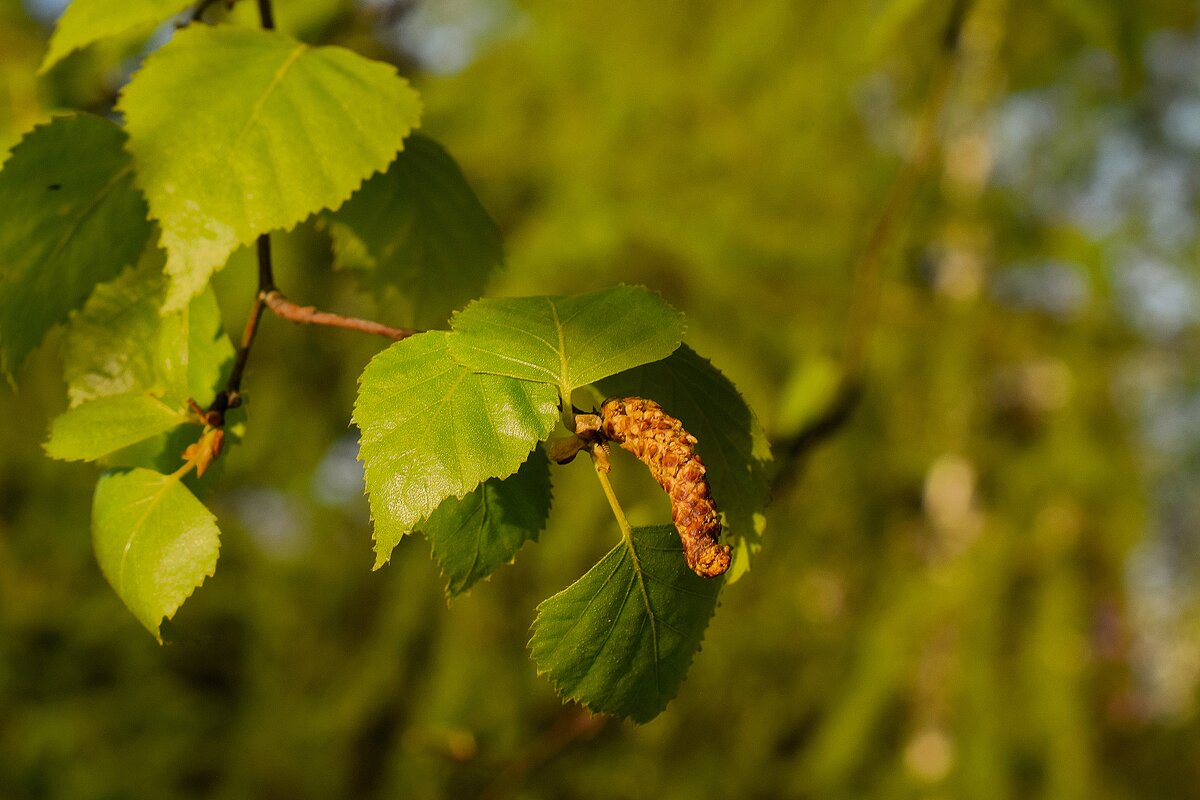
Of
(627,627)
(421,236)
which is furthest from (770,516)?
(627,627)

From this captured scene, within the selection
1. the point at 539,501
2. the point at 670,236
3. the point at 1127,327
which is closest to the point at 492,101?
the point at 670,236

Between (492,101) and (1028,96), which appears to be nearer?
(492,101)

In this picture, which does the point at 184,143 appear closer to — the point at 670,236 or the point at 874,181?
the point at 670,236

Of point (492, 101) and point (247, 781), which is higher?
point (492, 101)

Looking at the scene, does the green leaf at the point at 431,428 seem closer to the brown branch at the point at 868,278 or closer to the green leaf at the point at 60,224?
the green leaf at the point at 60,224

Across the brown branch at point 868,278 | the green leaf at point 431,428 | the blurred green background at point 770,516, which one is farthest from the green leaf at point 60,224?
the blurred green background at point 770,516

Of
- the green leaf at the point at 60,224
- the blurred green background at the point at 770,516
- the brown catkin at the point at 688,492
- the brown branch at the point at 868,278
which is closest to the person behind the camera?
the brown catkin at the point at 688,492

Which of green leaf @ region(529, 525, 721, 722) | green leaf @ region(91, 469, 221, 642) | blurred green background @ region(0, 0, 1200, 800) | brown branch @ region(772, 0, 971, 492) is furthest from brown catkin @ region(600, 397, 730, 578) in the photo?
blurred green background @ region(0, 0, 1200, 800)
